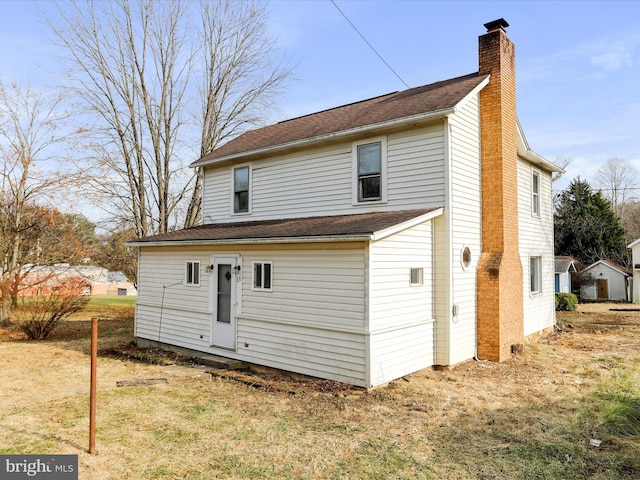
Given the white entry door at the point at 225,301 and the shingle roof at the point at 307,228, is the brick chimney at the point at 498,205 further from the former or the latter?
the white entry door at the point at 225,301

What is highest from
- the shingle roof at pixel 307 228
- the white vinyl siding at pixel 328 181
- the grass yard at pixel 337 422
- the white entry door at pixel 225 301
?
the white vinyl siding at pixel 328 181

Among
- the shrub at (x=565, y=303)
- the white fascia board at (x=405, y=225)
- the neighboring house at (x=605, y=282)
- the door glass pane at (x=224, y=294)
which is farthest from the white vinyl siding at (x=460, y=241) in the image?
the neighboring house at (x=605, y=282)

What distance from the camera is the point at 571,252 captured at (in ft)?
119

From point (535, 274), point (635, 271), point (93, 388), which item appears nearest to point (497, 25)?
point (535, 274)

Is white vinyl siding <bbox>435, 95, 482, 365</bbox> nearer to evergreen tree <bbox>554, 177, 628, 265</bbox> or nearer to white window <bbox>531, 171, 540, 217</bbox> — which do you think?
white window <bbox>531, 171, 540, 217</bbox>

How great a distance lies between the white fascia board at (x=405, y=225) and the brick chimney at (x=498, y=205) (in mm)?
2226

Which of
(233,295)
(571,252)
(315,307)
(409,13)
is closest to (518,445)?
(315,307)

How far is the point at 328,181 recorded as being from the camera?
11305mm

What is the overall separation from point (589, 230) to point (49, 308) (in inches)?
1487

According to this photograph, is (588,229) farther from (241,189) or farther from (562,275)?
(241,189)

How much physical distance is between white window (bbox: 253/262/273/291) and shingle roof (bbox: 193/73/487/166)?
373 centimetres

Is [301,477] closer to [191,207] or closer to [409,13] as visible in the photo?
[409,13]

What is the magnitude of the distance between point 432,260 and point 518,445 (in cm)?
460

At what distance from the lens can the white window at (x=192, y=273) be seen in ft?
37.6
